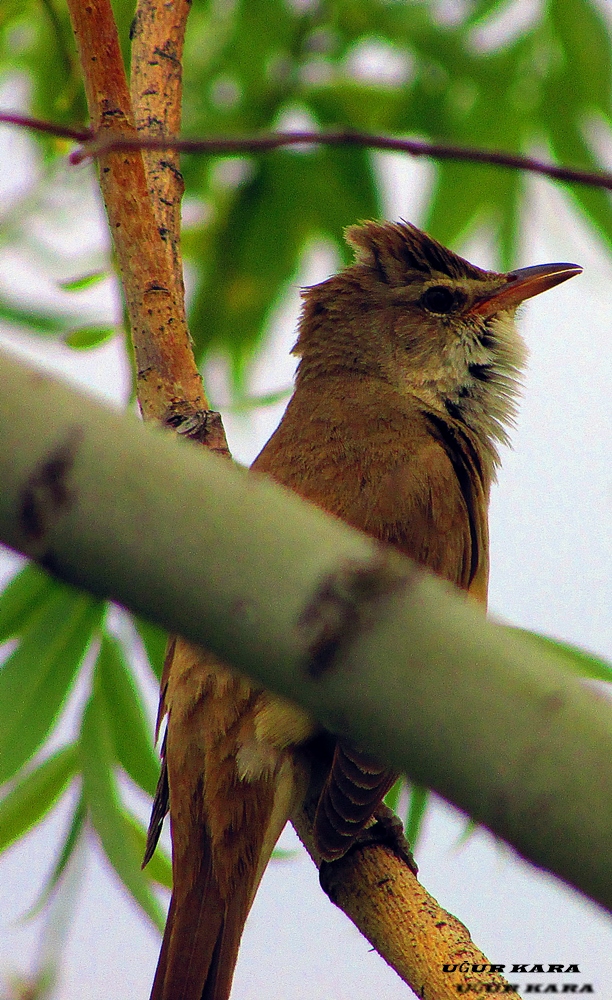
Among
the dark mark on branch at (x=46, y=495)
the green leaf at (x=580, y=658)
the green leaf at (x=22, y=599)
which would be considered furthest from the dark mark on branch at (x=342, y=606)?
the green leaf at (x=22, y=599)

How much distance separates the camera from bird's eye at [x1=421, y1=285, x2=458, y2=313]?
4082mm

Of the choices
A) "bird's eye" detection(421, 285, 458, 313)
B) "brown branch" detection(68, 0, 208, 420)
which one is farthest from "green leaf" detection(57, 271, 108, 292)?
"bird's eye" detection(421, 285, 458, 313)

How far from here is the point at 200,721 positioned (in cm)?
287

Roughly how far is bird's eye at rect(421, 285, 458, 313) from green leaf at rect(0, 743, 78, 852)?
2.06 m

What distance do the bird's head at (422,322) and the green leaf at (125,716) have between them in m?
1.33

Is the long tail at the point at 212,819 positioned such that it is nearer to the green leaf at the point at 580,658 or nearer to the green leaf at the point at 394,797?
the green leaf at the point at 394,797

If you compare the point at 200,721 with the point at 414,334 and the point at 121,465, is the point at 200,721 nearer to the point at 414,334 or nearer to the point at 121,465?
the point at 414,334

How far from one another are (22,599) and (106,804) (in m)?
0.64

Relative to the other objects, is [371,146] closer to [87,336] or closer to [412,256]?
[87,336]

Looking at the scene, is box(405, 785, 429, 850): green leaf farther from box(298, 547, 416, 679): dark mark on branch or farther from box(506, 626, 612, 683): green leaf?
box(298, 547, 416, 679): dark mark on branch

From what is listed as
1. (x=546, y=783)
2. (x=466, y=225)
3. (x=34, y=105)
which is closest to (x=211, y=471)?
(x=546, y=783)

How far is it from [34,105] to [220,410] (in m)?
2.49

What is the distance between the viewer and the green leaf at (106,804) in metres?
3.10

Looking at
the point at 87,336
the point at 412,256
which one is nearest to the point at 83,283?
the point at 87,336
